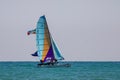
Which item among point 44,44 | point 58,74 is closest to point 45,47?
point 44,44

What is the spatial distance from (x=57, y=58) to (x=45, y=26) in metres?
A: 6.50

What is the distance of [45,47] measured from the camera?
358ft

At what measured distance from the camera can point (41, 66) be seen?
359 feet

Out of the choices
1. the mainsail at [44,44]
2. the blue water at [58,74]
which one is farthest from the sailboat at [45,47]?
the blue water at [58,74]

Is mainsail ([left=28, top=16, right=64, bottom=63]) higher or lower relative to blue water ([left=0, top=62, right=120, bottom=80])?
higher

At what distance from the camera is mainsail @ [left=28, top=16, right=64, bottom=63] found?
107688 millimetres

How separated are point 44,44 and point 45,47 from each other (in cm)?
66

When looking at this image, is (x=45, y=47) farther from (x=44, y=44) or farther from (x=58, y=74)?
(x=58, y=74)

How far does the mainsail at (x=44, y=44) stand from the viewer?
108m

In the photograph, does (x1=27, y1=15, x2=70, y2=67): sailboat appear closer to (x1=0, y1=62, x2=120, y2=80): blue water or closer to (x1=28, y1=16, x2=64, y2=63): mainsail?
(x1=28, y1=16, x2=64, y2=63): mainsail

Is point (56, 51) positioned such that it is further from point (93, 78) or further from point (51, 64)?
point (93, 78)

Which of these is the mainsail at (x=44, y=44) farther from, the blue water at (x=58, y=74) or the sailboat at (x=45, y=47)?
the blue water at (x=58, y=74)

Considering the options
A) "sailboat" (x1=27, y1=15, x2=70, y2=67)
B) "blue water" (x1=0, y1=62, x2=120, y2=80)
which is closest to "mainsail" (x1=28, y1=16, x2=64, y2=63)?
"sailboat" (x1=27, y1=15, x2=70, y2=67)

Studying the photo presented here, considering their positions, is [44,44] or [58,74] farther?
[44,44]
